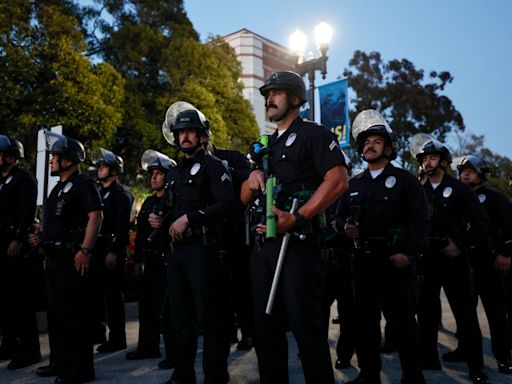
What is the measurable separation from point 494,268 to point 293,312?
3.33 m

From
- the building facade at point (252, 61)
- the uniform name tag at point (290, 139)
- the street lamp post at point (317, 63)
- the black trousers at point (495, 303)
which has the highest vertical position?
the building facade at point (252, 61)

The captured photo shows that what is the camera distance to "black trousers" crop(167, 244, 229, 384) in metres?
4.28

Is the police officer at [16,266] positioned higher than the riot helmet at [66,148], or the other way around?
the riot helmet at [66,148]

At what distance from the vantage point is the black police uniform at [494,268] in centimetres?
534

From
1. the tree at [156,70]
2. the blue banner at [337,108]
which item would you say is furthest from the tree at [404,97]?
the blue banner at [337,108]

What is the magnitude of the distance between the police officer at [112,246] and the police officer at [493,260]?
3.71m

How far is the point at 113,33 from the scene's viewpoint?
23422mm

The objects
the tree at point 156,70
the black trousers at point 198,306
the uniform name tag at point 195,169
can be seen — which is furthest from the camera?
the tree at point 156,70

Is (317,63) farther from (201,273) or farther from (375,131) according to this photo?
(201,273)

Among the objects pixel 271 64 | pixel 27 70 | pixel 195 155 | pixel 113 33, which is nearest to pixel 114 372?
pixel 195 155

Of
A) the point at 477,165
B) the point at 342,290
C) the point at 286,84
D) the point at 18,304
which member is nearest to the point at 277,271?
the point at 286,84

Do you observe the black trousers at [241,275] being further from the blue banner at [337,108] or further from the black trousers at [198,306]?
the blue banner at [337,108]

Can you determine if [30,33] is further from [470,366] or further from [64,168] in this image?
[470,366]

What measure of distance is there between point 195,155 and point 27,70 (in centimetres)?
1555
